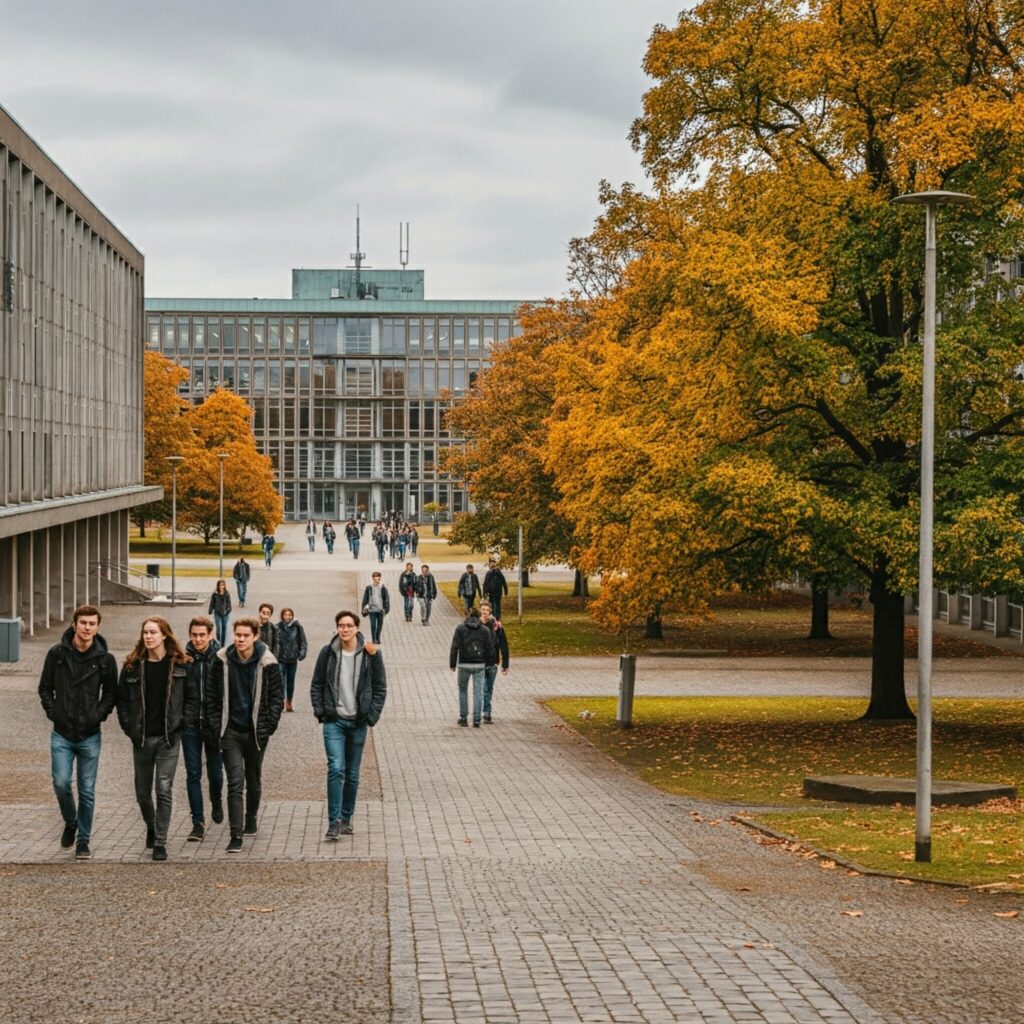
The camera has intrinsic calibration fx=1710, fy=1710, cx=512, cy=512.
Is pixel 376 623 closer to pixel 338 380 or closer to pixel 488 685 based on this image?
pixel 488 685

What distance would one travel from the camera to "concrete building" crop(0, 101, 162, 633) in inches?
1591

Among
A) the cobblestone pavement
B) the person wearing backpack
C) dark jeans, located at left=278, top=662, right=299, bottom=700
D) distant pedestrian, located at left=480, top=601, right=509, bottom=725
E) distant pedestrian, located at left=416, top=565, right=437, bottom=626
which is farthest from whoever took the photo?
distant pedestrian, located at left=416, top=565, right=437, bottom=626

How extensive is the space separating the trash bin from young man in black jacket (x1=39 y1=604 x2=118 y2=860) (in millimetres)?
8627

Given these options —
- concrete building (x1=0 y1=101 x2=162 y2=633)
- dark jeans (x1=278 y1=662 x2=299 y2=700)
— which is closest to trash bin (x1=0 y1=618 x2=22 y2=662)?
dark jeans (x1=278 y1=662 x2=299 y2=700)

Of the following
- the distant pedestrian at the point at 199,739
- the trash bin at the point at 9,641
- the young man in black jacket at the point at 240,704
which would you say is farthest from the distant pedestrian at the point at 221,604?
the young man in black jacket at the point at 240,704

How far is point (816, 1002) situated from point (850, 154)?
56.8 ft

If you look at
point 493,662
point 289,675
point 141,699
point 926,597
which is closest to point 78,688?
point 141,699

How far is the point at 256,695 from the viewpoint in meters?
12.6

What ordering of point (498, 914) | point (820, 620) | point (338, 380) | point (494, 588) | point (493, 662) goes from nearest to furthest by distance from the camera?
point (498, 914) → point (493, 662) → point (820, 620) → point (494, 588) → point (338, 380)

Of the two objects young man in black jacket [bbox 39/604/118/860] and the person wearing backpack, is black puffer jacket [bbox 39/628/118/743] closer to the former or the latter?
young man in black jacket [bbox 39/604/118/860]

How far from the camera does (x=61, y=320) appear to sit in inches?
1861

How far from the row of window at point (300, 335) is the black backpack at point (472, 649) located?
11670 cm

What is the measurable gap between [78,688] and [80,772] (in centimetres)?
73

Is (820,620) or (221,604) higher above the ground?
(221,604)
